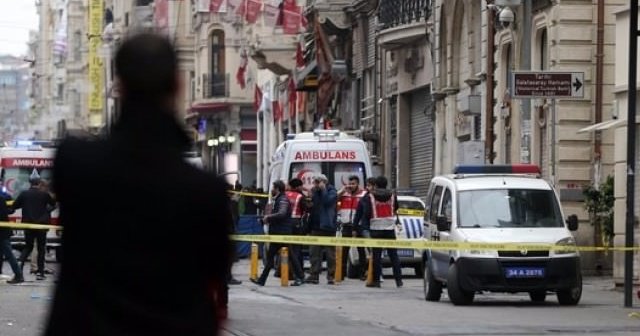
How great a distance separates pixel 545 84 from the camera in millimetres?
27359

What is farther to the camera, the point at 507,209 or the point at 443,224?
the point at 443,224

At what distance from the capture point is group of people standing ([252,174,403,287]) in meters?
29.7

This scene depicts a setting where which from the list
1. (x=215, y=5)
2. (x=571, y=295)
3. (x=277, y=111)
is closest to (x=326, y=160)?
(x=571, y=295)

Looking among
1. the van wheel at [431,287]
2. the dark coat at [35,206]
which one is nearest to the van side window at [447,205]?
the van wheel at [431,287]

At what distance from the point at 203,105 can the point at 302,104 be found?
13.6 metres

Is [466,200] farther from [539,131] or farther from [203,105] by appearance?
[203,105]

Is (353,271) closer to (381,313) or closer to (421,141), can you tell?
(381,313)

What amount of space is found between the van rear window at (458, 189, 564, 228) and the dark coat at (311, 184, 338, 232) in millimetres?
6804

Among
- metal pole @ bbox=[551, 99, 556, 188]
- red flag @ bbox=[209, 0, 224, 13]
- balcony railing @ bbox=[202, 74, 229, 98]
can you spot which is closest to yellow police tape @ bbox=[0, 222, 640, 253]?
metal pole @ bbox=[551, 99, 556, 188]

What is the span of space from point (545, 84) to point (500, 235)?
4.14 meters

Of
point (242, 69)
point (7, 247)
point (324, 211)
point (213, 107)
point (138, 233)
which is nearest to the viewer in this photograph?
point (138, 233)

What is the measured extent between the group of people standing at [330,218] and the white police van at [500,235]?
3.89m

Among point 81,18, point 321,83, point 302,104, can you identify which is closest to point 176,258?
point 321,83

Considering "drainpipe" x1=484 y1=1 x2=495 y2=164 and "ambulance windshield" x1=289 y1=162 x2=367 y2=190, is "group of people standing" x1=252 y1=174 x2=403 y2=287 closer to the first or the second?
"ambulance windshield" x1=289 y1=162 x2=367 y2=190
